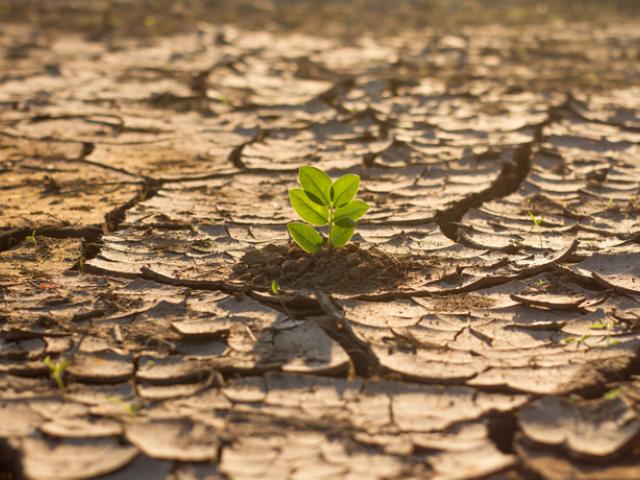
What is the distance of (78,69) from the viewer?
498cm

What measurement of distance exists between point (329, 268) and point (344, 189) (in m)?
0.21

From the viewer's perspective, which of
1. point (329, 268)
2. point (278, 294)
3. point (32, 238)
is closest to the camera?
point (278, 294)

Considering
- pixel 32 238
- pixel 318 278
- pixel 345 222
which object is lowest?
pixel 32 238

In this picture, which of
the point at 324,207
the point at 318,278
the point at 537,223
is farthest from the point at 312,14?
the point at 318,278

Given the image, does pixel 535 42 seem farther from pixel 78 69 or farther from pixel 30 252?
pixel 30 252

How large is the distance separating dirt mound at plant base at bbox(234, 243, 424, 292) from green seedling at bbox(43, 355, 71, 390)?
56 centimetres

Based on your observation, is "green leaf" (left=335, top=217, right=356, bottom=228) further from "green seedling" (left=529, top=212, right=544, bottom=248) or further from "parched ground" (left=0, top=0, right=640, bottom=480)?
"green seedling" (left=529, top=212, right=544, bottom=248)

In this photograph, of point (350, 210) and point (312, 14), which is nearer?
point (350, 210)

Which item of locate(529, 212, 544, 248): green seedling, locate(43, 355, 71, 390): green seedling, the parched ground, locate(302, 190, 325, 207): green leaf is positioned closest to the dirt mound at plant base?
the parched ground

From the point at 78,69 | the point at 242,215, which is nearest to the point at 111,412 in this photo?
the point at 242,215

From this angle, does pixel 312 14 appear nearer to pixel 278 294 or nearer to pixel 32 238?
pixel 32 238

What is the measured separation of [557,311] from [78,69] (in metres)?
3.55

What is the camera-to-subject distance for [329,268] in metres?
2.35

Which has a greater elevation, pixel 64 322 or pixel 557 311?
pixel 557 311
